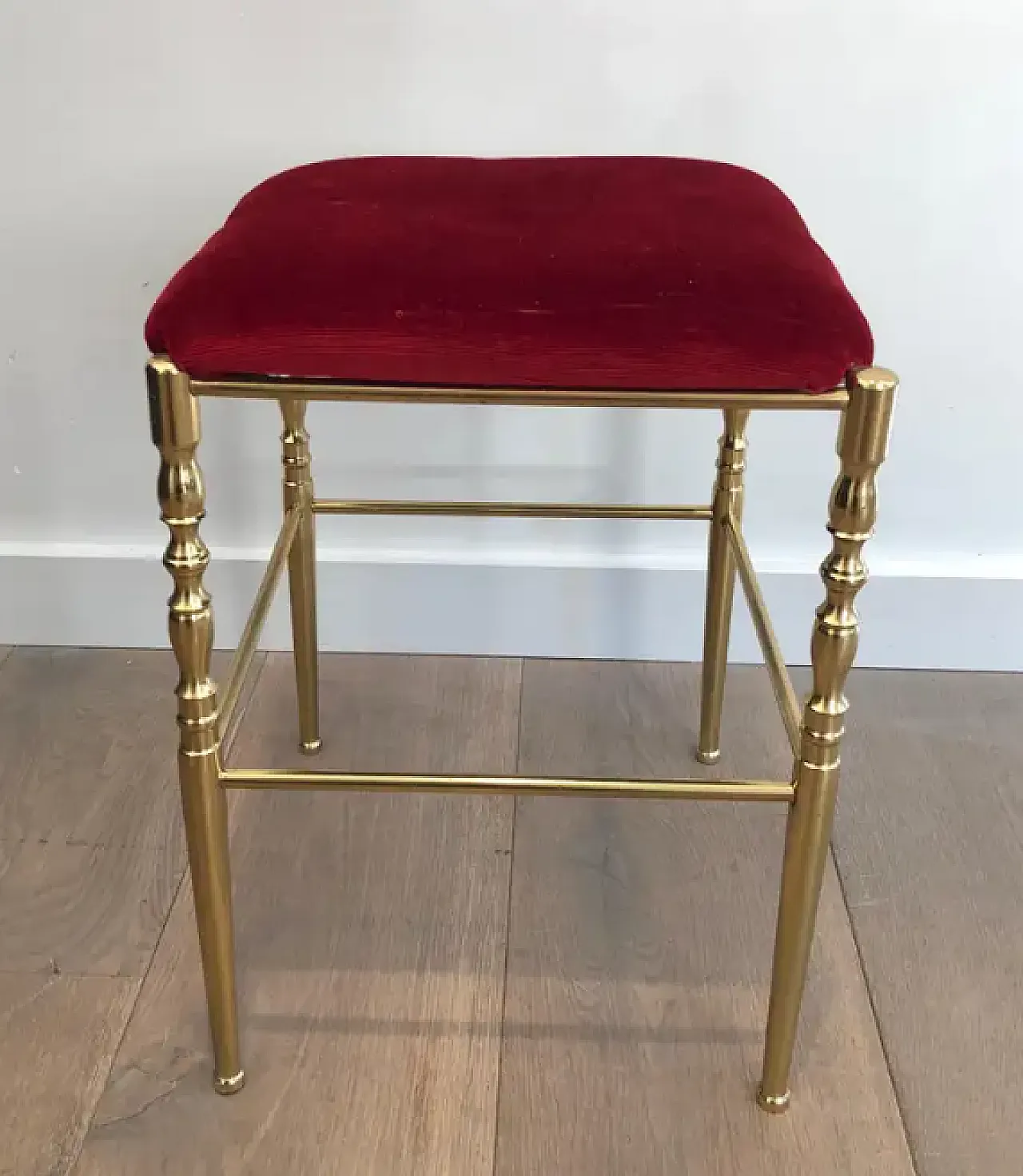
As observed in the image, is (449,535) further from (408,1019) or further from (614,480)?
(408,1019)

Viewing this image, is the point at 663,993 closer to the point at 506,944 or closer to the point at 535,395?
the point at 506,944

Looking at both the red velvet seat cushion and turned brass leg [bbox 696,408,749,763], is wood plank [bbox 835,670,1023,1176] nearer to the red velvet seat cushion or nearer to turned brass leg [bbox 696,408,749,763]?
turned brass leg [bbox 696,408,749,763]

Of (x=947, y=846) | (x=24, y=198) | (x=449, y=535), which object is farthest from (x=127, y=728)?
(x=947, y=846)

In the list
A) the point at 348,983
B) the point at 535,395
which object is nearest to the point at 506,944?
the point at 348,983

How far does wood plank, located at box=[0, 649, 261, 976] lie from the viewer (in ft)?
3.13

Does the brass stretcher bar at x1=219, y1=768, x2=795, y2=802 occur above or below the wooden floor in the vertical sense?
above

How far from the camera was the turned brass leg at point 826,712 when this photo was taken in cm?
66

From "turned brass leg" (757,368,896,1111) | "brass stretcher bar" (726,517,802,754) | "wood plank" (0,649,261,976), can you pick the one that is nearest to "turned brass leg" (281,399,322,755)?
"wood plank" (0,649,261,976)

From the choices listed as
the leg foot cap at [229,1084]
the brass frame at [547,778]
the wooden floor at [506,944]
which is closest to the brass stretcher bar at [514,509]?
the brass frame at [547,778]

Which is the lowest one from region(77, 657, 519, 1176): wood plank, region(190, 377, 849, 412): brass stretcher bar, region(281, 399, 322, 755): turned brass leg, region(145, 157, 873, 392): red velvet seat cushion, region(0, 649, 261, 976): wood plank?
region(0, 649, 261, 976): wood plank

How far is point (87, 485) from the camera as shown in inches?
49.1

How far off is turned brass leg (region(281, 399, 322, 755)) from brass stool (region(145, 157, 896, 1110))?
0.23 m

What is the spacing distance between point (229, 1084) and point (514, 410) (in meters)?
0.63

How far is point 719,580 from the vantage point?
1.05m
